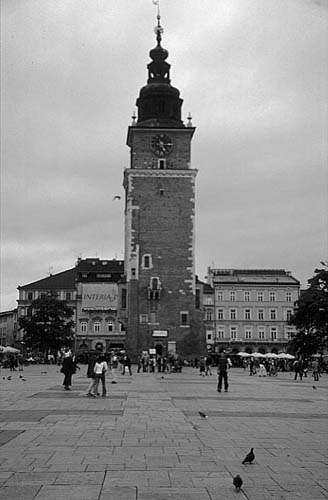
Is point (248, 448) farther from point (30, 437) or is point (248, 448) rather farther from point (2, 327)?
point (2, 327)

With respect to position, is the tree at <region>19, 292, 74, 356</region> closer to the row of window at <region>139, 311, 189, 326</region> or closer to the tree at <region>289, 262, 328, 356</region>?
the row of window at <region>139, 311, 189, 326</region>

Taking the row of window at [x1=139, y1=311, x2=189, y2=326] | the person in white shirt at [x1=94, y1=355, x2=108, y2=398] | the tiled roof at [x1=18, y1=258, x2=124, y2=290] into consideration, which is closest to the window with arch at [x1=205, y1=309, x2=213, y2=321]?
the tiled roof at [x1=18, y1=258, x2=124, y2=290]

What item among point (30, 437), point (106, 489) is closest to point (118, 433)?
point (30, 437)

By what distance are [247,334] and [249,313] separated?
3.18m

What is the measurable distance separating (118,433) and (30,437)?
175 cm

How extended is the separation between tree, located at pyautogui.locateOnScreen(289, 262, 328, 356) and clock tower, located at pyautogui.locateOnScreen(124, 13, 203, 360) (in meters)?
15.4

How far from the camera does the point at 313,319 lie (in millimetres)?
55812

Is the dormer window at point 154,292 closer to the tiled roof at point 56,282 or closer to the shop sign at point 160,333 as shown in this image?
the shop sign at point 160,333

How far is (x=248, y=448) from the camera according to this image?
37.2 ft

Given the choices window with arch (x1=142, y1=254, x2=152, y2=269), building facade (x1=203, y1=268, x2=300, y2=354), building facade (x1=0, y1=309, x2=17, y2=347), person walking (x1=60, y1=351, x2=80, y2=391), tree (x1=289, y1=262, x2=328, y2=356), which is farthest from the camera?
building facade (x1=0, y1=309, x2=17, y2=347)

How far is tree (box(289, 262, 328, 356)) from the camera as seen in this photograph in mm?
55062

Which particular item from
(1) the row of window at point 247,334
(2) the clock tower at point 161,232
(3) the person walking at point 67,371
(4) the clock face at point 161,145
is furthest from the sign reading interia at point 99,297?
(3) the person walking at point 67,371

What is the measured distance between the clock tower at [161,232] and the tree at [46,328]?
11927 mm

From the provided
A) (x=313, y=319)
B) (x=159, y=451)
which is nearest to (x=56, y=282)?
(x=313, y=319)
